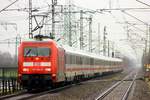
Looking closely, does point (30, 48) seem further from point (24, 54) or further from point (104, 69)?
point (104, 69)

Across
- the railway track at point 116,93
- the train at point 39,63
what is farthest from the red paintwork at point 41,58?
the railway track at point 116,93

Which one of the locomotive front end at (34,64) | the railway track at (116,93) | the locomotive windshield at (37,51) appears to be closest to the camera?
the railway track at (116,93)

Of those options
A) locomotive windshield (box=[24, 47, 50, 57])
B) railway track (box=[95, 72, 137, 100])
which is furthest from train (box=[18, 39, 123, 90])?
railway track (box=[95, 72, 137, 100])

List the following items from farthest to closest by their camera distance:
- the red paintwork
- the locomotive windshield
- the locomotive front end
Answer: the locomotive windshield → the red paintwork → the locomotive front end

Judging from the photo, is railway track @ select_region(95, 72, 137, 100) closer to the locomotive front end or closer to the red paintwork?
the red paintwork

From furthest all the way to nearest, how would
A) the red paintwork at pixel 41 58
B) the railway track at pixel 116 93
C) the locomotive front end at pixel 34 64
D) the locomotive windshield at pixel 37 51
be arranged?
the locomotive windshield at pixel 37 51, the red paintwork at pixel 41 58, the locomotive front end at pixel 34 64, the railway track at pixel 116 93

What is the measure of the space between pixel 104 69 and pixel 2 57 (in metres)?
19.2

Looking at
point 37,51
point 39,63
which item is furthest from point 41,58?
point 37,51

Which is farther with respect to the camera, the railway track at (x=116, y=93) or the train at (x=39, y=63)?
the train at (x=39, y=63)

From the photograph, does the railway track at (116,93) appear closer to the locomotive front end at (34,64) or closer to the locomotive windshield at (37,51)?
the locomotive front end at (34,64)

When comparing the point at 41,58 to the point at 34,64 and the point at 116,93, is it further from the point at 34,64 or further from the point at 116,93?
the point at 116,93

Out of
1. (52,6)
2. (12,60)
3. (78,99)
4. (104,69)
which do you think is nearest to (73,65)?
(52,6)

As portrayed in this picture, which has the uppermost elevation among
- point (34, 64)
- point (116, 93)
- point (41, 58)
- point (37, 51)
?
point (37, 51)

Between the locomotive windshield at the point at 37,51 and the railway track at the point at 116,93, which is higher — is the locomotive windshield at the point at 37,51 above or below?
above
